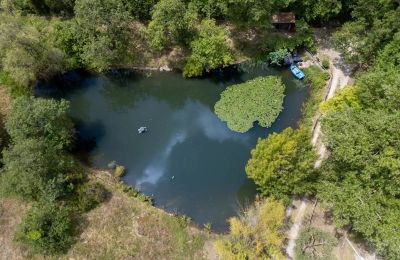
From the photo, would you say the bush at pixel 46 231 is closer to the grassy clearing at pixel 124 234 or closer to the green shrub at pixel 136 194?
the grassy clearing at pixel 124 234

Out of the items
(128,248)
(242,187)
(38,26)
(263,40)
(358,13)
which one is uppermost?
(358,13)

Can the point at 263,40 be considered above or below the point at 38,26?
above

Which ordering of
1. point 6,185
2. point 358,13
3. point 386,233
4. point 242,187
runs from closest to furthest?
point 386,233 → point 6,185 → point 242,187 → point 358,13

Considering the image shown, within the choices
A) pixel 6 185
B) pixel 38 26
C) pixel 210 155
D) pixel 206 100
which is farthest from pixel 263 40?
pixel 6 185

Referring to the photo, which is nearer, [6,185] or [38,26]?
[6,185]

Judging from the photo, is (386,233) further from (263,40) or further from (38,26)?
(38,26)

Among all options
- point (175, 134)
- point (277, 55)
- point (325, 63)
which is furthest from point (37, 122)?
point (325, 63)

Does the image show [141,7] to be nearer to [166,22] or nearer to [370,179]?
[166,22]

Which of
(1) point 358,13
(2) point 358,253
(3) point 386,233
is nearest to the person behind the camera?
(3) point 386,233
